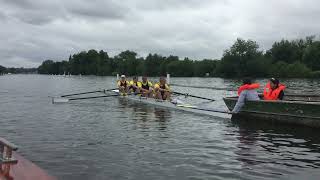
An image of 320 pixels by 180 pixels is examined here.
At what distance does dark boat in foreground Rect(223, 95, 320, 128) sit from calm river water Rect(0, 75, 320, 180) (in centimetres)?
44

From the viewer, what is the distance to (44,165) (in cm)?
980

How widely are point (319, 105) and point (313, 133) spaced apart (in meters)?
0.98

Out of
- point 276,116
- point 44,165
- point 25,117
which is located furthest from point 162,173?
point 25,117

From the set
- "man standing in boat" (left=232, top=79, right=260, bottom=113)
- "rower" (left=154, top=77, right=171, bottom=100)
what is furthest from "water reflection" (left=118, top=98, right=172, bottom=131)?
"man standing in boat" (left=232, top=79, right=260, bottom=113)

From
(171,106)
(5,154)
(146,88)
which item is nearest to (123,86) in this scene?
(146,88)

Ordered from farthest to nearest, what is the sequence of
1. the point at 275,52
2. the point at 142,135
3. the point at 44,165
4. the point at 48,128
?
the point at 275,52, the point at 48,128, the point at 142,135, the point at 44,165

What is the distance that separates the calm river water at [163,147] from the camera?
30.7ft

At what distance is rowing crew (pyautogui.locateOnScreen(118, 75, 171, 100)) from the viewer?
23766 millimetres

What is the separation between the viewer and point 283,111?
16.0m

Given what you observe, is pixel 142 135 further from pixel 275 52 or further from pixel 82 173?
pixel 275 52

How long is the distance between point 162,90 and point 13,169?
1671 cm

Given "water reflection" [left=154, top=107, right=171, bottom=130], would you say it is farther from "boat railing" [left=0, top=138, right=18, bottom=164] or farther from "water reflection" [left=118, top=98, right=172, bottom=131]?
"boat railing" [left=0, top=138, right=18, bottom=164]

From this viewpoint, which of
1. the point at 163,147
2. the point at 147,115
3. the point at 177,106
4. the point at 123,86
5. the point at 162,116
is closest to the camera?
the point at 163,147

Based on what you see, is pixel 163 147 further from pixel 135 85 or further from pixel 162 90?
pixel 135 85
